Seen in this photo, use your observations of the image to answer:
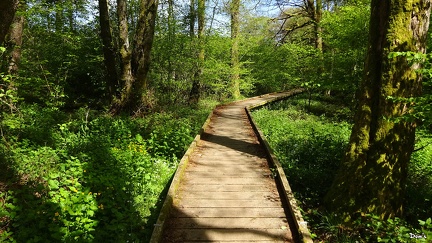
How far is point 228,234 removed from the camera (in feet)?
12.9

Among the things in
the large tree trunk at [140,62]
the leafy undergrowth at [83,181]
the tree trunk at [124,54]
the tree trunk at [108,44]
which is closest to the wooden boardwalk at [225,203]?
the leafy undergrowth at [83,181]

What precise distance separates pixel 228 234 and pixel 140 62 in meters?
9.39

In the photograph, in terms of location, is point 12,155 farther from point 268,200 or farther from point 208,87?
point 208,87

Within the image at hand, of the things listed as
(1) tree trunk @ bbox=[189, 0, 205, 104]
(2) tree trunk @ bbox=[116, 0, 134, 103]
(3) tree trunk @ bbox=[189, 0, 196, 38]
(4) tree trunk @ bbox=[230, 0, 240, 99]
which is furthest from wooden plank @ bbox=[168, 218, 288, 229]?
(4) tree trunk @ bbox=[230, 0, 240, 99]

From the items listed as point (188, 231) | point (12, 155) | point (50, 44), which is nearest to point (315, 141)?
point (188, 231)

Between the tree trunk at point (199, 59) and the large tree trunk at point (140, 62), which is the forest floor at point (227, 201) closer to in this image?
the large tree trunk at point (140, 62)

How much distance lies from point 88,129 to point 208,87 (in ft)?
42.4

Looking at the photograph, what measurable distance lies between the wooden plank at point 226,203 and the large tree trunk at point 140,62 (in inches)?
304

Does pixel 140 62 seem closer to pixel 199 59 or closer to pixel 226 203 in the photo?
pixel 199 59

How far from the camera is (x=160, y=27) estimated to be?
48.1ft

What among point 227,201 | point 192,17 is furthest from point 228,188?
point 192,17

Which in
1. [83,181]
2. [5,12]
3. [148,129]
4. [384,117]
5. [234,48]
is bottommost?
[83,181]

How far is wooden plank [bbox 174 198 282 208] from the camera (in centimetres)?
467

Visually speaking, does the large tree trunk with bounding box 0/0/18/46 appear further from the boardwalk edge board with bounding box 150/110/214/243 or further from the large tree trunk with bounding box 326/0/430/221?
the large tree trunk with bounding box 326/0/430/221
